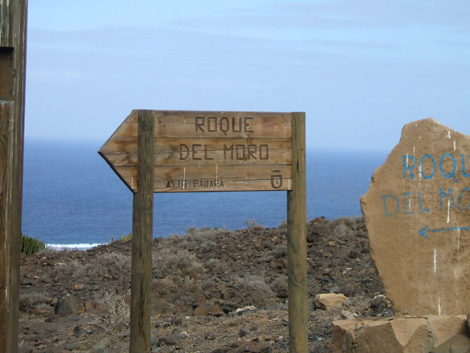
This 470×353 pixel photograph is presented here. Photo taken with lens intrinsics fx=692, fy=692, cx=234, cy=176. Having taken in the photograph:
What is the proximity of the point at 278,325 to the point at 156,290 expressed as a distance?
324 centimetres

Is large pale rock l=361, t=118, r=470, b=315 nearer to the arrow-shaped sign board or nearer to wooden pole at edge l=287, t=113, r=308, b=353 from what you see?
wooden pole at edge l=287, t=113, r=308, b=353

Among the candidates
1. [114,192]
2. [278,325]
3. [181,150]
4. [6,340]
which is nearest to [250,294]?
[278,325]

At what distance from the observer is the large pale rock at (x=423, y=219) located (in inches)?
243

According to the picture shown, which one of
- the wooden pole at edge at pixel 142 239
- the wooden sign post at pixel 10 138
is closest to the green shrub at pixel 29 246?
the wooden pole at edge at pixel 142 239

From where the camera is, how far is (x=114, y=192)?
106 meters

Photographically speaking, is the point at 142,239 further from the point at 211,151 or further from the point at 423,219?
the point at 423,219

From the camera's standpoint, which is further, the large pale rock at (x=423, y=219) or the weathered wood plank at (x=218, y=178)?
the large pale rock at (x=423, y=219)

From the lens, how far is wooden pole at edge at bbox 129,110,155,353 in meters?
5.25

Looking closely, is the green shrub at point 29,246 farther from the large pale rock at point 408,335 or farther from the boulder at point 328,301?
the large pale rock at point 408,335

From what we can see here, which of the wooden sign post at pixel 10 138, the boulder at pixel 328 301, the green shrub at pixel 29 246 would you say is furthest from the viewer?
the green shrub at pixel 29 246

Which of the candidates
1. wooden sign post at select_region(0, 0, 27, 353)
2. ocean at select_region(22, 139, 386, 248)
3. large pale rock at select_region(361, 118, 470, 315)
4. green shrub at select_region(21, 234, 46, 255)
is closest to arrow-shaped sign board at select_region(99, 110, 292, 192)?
wooden sign post at select_region(0, 0, 27, 353)

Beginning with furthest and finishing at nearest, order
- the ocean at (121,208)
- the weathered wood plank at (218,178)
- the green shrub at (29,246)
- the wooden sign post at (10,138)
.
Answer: the ocean at (121,208) < the green shrub at (29,246) < the weathered wood plank at (218,178) < the wooden sign post at (10,138)

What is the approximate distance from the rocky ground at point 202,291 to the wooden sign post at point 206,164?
127 cm

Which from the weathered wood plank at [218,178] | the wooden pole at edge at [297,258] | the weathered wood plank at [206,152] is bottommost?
the wooden pole at edge at [297,258]
